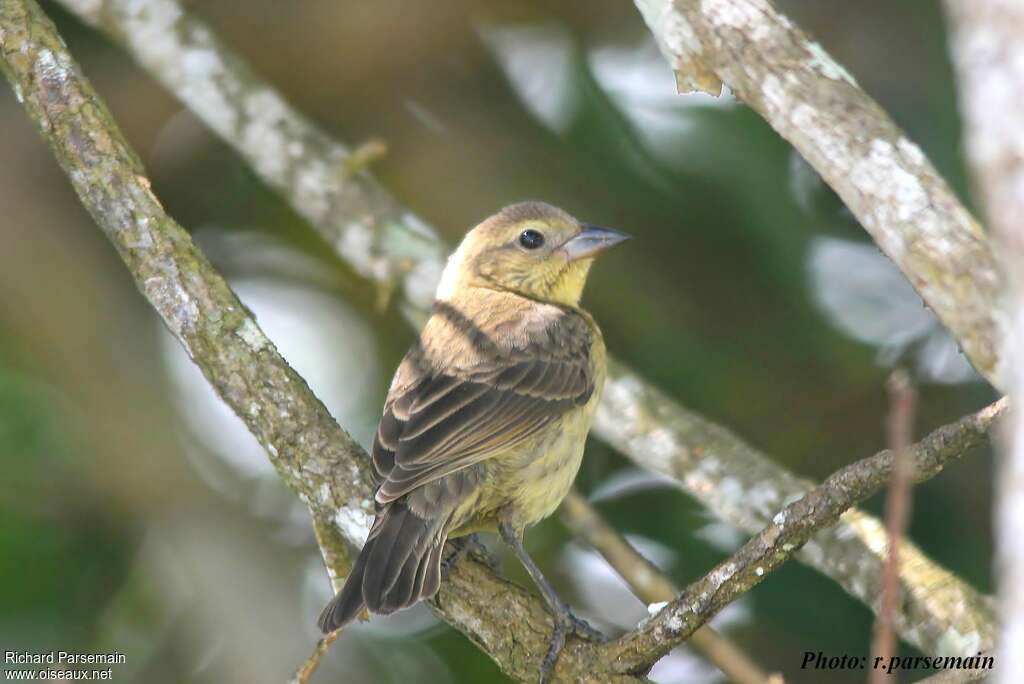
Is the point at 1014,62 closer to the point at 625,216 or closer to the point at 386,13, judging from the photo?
the point at 625,216

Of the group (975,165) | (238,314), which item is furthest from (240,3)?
(975,165)

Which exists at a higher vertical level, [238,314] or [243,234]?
[238,314]

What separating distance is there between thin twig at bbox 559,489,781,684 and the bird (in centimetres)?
45

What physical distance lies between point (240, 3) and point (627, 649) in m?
4.09

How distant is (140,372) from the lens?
5.75 m

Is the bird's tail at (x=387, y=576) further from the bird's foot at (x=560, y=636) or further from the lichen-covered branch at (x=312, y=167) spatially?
the lichen-covered branch at (x=312, y=167)

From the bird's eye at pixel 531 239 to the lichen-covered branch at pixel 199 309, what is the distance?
1.56m

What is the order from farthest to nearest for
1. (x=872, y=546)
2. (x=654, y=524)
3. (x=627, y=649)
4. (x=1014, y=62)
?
1. (x=654, y=524)
2. (x=872, y=546)
3. (x=627, y=649)
4. (x=1014, y=62)

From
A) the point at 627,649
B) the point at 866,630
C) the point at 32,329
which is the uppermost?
the point at 627,649

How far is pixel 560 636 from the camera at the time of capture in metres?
3.26

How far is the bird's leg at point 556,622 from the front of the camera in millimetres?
3232

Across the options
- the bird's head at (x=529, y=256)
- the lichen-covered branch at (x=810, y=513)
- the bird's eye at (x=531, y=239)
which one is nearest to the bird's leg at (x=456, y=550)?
the lichen-covered branch at (x=810, y=513)

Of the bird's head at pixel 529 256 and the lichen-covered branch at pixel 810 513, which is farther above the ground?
the lichen-covered branch at pixel 810 513

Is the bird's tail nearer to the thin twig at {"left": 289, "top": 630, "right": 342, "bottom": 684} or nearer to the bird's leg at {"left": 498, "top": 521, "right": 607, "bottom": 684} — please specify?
the thin twig at {"left": 289, "top": 630, "right": 342, "bottom": 684}
